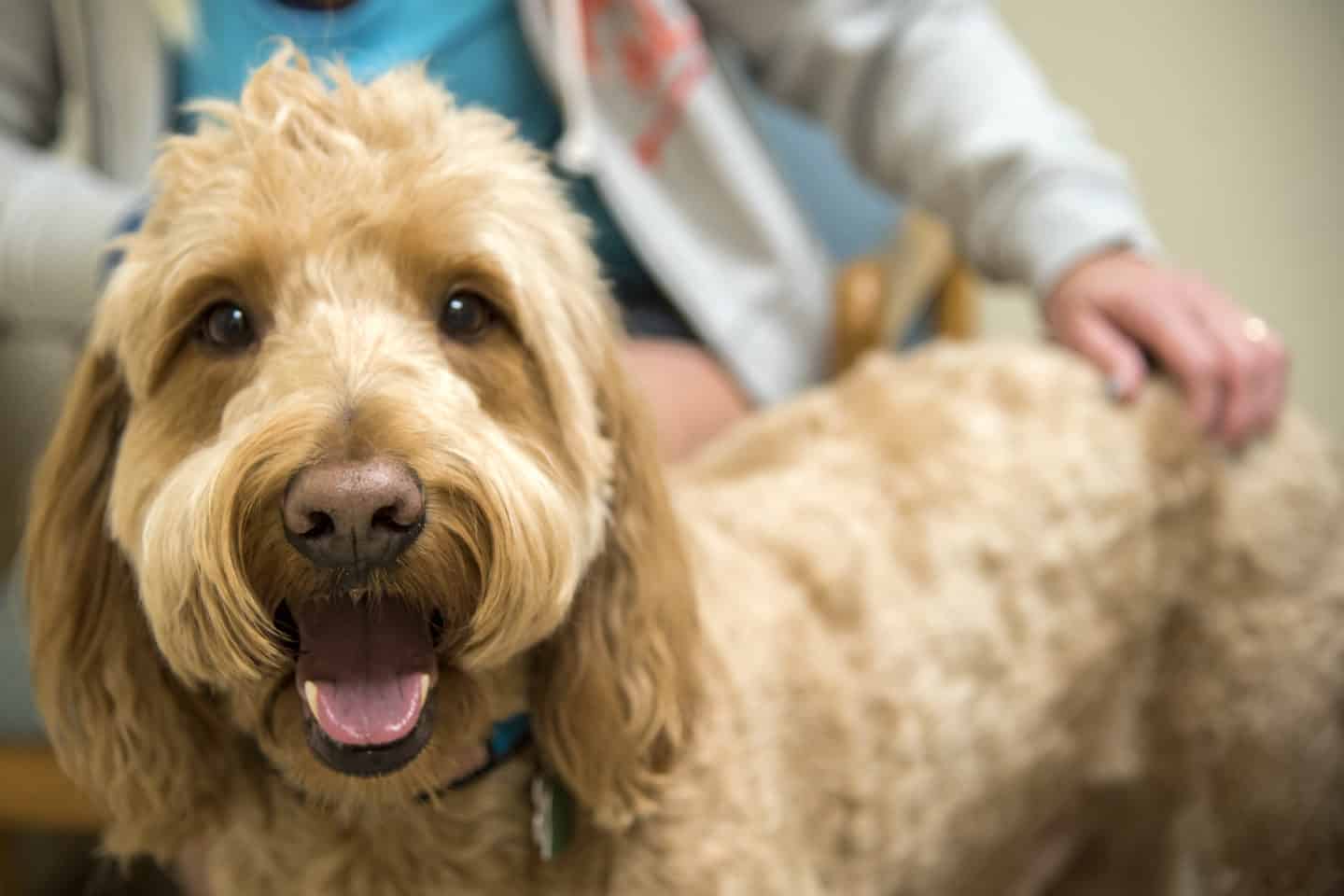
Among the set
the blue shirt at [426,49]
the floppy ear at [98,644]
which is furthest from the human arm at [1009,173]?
the floppy ear at [98,644]

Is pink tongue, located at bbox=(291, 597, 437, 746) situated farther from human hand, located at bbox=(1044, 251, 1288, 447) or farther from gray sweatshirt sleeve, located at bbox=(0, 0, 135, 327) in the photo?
human hand, located at bbox=(1044, 251, 1288, 447)

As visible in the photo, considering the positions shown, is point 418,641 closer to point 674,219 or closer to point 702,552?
point 702,552

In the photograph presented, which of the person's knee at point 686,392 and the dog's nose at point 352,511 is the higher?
the dog's nose at point 352,511

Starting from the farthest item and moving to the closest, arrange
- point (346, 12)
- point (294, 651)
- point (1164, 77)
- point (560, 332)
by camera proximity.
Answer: point (1164, 77), point (346, 12), point (560, 332), point (294, 651)

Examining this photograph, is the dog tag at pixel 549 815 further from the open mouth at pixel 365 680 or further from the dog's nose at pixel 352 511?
the dog's nose at pixel 352 511

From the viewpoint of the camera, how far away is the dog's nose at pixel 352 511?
0.64 meters

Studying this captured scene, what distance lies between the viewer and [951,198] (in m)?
1.62

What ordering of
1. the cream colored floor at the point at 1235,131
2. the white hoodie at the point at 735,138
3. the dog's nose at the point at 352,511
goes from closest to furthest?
the dog's nose at the point at 352,511 < the white hoodie at the point at 735,138 < the cream colored floor at the point at 1235,131

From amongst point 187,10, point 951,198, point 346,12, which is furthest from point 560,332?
point 951,198

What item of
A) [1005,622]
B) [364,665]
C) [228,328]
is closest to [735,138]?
[1005,622]

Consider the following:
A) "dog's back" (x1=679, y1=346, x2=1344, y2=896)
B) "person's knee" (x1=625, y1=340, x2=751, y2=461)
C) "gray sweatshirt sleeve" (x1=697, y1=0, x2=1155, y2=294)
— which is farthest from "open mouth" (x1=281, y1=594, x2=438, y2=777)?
"gray sweatshirt sleeve" (x1=697, y1=0, x2=1155, y2=294)

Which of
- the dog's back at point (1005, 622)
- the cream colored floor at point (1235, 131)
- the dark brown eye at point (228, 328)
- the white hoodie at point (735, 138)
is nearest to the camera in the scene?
the dark brown eye at point (228, 328)

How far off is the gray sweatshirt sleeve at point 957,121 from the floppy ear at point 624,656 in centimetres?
80

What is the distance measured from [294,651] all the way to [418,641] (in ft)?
0.26
